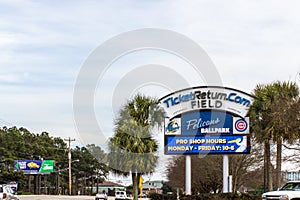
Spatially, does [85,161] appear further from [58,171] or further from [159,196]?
[159,196]

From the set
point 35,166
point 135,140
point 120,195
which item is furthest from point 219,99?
point 35,166

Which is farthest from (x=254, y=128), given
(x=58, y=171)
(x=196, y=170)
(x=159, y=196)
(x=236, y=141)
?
(x=58, y=171)

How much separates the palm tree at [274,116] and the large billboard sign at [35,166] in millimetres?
61088

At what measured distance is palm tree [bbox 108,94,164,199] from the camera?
3709 cm

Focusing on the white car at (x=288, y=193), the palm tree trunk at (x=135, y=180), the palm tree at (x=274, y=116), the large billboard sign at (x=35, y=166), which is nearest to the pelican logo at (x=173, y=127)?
the palm tree trunk at (x=135, y=180)

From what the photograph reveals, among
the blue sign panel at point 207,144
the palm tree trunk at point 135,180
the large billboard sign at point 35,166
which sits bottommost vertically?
the large billboard sign at point 35,166

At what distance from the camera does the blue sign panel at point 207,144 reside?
3641 cm

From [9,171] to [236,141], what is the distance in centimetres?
6276

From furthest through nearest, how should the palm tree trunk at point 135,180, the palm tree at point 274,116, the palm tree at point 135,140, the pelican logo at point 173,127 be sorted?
the pelican logo at point 173,127
the palm tree trunk at point 135,180
the palm tree at point 135,140
the palm tree at point 274,116

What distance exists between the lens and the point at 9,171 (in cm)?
9169

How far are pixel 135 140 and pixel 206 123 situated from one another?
15.7ft

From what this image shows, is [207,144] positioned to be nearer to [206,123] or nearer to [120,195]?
[206,123]

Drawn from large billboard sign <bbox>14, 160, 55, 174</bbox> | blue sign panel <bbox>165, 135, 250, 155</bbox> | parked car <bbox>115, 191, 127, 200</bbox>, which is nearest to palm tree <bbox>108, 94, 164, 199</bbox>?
blue sign panel <bbox>165, 135, 250, 155</bbox>

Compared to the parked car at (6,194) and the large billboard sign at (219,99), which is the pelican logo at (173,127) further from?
the parked car at (6,194)
